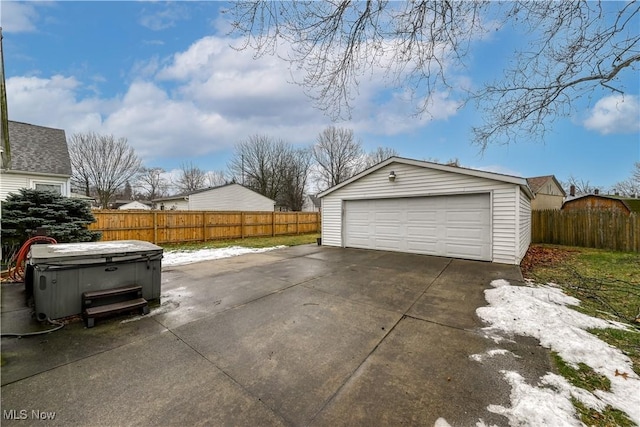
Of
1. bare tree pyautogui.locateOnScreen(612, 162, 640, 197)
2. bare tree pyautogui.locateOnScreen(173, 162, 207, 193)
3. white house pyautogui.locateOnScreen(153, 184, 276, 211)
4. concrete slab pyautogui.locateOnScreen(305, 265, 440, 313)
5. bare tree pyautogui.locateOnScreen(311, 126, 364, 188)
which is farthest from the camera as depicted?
bare tree pyautogui.locateOnScreen(173, 162, 207, 193)

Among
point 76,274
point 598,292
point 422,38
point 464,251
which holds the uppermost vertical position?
point 422,38

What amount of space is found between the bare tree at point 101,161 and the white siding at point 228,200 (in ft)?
37.5

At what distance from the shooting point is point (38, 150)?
465 inches

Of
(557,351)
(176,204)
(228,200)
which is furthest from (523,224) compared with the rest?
(176,204)

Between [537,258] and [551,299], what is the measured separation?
535 cm

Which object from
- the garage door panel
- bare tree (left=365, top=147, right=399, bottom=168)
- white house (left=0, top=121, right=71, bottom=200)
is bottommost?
the garage door panel

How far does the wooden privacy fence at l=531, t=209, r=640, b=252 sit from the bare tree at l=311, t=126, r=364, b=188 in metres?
18.4

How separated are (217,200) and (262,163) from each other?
923cm

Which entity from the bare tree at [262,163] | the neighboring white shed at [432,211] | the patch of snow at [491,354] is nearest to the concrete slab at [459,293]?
the patch of snow at [491,354]

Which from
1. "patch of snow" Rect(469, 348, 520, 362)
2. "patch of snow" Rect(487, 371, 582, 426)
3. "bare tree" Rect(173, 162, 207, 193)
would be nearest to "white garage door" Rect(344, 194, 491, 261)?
"patch of snow" Rect(469, 348, 520, 362)

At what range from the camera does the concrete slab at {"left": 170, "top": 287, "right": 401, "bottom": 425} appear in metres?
2.07

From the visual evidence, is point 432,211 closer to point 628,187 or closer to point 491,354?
point 491,354

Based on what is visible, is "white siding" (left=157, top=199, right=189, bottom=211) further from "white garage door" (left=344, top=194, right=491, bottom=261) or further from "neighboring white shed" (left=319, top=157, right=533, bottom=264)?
"white garage door" (left=344, top=194, right=491, bottom=261)

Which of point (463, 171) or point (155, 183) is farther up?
point (155, 183)
